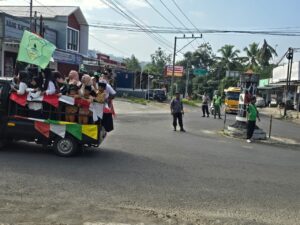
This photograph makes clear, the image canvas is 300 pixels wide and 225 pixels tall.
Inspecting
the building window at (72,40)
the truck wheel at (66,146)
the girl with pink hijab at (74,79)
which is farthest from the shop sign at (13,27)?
the truck wheel at (66,146)

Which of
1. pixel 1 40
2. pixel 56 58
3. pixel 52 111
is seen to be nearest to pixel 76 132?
pixel 52 111

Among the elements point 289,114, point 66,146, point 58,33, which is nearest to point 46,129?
point 66,146

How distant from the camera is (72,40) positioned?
1535 inches

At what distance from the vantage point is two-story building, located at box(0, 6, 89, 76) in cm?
3034

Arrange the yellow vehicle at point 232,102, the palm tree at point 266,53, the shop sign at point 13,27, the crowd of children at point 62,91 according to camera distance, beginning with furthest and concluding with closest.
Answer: the palm tree at point 266,53
the yellow vehicle at point 232,102
the shop sign at point 13,27
the crowd of children at point 62,91

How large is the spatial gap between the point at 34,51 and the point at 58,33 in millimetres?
27270

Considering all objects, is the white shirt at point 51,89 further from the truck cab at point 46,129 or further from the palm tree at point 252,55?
the palm tree at point 252,55

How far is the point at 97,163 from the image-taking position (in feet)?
32.4

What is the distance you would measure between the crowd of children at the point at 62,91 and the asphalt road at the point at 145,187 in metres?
0.97

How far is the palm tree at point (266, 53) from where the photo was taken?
7712 centimetres

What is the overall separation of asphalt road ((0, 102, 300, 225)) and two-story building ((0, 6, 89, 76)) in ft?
66.7

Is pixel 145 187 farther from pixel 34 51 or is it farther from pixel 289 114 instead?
pixel 289 114

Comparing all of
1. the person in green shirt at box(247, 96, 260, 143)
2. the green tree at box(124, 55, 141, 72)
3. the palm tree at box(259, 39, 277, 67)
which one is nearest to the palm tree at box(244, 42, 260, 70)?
the palm tree at box(259, 39, 277, 67)

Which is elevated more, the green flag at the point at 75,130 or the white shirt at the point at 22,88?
the white shirt at the point at 22,88
